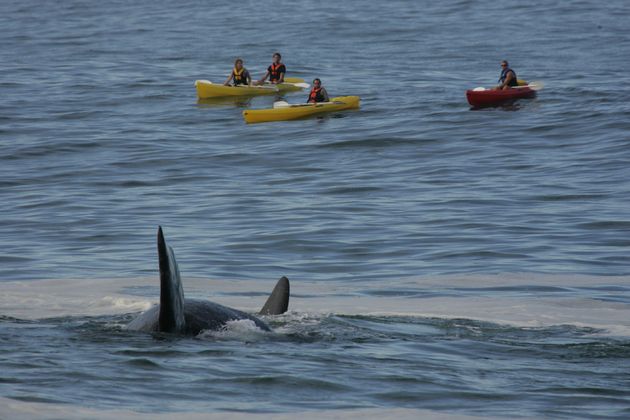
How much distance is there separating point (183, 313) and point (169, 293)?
961mm

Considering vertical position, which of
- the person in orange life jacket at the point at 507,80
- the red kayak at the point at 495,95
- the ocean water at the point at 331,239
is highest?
the person in orange life jacket at the point at 507,80

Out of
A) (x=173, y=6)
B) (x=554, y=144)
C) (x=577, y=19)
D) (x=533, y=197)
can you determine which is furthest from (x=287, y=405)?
(x=173, y=6)

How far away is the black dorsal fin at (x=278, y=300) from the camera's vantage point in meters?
13.1

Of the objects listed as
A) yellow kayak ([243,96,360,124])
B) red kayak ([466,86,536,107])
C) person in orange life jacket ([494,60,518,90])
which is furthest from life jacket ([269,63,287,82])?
person in orange life jacket ([494,60,518,90])

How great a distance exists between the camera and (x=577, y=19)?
6681 centimetres

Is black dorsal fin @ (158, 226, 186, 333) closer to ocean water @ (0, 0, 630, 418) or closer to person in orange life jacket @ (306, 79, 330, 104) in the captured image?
ocean water @ (0, 0, 630, 418)

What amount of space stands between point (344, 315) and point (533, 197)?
1081 centimetres

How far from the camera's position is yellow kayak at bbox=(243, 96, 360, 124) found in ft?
128

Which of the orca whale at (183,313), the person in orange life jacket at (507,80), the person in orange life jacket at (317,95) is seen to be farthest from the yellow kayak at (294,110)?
the orca whale at (183,313)

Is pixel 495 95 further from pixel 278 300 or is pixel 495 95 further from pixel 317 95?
pixel 278 300

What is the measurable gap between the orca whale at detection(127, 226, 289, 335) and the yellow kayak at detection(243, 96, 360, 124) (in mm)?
25918

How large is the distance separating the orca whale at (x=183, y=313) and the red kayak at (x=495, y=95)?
1080 inches

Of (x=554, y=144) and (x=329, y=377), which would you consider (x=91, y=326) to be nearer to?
(x=329, y=377)

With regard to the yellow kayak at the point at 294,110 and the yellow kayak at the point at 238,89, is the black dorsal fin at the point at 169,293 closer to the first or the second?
the yellow kayak at the point at 294,110
